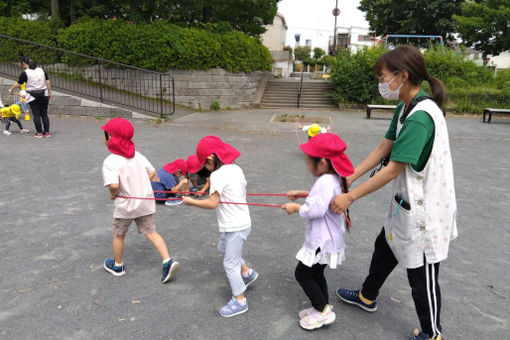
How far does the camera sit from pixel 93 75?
14195 millimetres

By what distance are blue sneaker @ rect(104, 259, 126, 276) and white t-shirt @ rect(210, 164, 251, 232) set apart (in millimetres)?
1166

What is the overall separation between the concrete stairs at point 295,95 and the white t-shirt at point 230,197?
562 inches

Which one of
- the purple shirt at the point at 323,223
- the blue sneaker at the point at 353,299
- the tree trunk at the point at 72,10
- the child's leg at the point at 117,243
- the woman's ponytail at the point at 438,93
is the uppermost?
the tree trunk at the point at 72,10

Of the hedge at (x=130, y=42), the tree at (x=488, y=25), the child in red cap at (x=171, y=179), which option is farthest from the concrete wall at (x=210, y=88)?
the tree at (x=488, y=25)

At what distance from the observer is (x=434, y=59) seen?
1670 cm

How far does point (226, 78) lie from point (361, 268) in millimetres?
12758

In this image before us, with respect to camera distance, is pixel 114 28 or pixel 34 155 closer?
pixel 34 155

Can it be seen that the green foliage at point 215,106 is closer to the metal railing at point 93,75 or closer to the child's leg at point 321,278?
the metal railing at point 93,75

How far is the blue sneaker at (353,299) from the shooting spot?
9.10ft

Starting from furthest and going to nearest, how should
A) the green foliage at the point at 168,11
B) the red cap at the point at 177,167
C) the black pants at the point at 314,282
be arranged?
the green foliage at the point at 168,11, the red cap at the point at 177,167, the black pants at the point at 314,282

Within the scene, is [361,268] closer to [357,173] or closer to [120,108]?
[357,173]

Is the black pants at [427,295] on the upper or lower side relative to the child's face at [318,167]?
lower

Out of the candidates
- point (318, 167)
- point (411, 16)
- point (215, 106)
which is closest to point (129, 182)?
point (318, 167)

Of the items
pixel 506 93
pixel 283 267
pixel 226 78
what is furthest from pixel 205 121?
pixel 506 93
